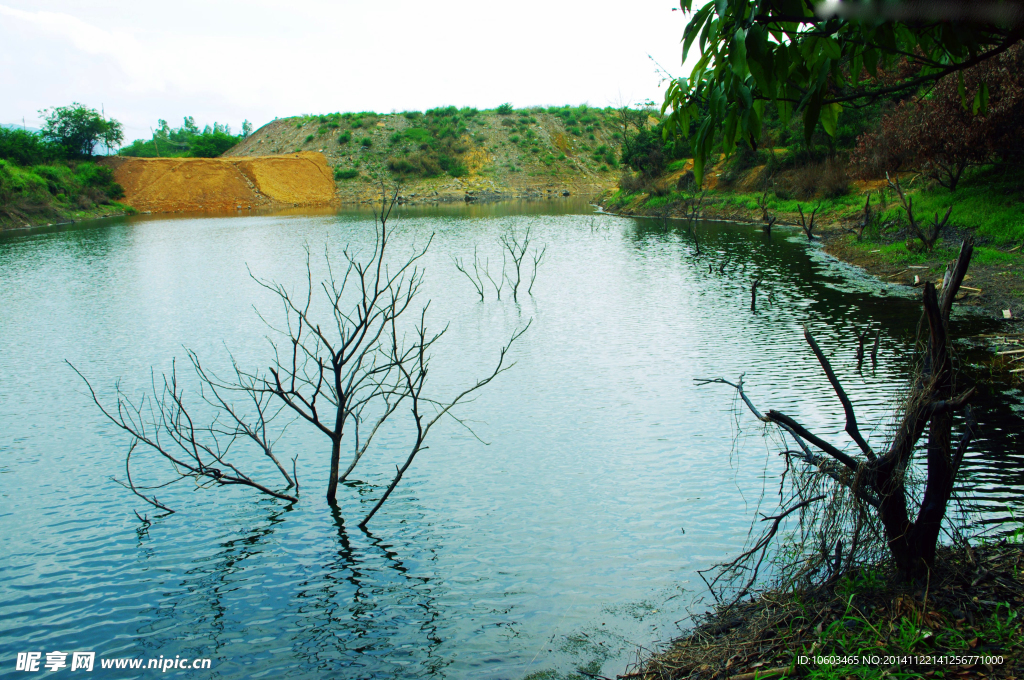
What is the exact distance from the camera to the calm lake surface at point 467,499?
5.56 meters

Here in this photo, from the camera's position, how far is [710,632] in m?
4.75

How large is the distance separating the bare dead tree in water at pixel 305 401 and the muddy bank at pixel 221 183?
179ft

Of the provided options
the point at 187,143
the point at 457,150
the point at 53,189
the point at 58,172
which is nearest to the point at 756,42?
the point at 53,189

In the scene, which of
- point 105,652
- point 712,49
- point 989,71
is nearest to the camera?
point 712,49

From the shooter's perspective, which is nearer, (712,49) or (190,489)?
(712,49)

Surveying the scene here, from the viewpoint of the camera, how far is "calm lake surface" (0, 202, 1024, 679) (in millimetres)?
5562

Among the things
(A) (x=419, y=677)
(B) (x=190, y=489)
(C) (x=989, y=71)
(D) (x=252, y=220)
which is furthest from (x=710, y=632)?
(D) (x=252, y=220)

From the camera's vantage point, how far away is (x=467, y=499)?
786cm

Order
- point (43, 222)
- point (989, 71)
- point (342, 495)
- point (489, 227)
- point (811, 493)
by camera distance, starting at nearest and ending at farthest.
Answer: point (811, 493) < point (342, 495) < point (989, 71) < point (489, 227) < point (43, 222)

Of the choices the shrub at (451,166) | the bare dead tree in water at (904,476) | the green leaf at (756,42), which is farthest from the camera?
the shrub at (451,166)

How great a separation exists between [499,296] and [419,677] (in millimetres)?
14445

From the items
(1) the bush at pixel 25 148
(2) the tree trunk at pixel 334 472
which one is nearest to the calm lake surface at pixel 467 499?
(2) the tree trunk at pixel 334 472

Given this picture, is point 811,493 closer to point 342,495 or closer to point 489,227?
point 342,495

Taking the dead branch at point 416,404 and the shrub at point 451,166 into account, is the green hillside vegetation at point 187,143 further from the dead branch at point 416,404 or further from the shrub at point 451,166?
A: the dead branch at point 416,404
